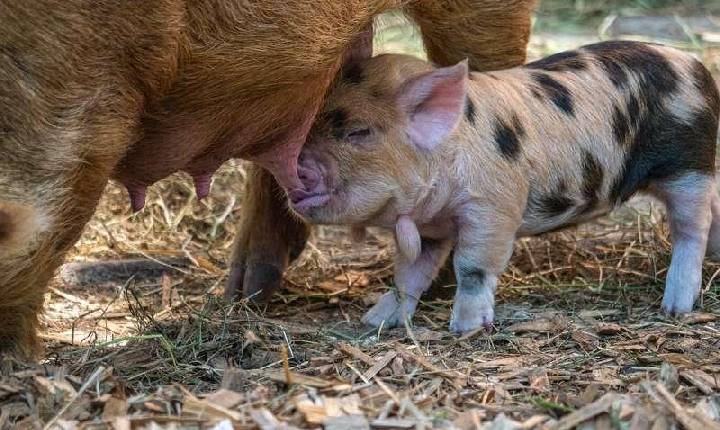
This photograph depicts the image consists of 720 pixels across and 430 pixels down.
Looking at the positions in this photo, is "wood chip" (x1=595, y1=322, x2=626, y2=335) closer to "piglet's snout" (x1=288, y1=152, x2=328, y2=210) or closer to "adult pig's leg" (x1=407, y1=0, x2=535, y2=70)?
"piglet's snout" (x1=288, y1=152, x2=328, y2=210)

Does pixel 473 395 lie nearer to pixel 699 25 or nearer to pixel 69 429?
pixel 69 429

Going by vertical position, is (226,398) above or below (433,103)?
below

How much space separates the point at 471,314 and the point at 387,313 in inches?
14.5

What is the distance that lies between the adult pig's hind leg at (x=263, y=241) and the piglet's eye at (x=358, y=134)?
903 millimetres

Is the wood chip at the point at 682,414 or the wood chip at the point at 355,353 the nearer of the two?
the wood chip at the point at 682,414

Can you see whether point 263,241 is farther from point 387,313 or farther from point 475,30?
point 475,30

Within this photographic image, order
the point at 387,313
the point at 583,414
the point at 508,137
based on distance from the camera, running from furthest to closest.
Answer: the point at 387,313 < the point at 508,137 < the point at 583,414

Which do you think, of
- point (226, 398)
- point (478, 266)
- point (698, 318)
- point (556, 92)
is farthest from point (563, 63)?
point (226, 398)

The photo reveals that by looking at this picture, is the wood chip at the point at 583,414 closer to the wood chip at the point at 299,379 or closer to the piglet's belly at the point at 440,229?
the wood chip at the point at 299,379

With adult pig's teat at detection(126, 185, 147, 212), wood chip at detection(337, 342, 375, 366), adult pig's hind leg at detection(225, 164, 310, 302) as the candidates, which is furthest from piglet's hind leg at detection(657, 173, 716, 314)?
adult pig's teat at detection(126, 185, 147, 212)

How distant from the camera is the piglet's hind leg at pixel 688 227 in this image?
402cm

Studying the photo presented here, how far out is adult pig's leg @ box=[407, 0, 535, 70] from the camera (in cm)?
438

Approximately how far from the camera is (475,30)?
4457mm

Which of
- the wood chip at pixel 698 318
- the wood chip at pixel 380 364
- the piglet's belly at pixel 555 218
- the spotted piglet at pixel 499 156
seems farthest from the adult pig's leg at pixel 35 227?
the wood chip at pixel 698 318
